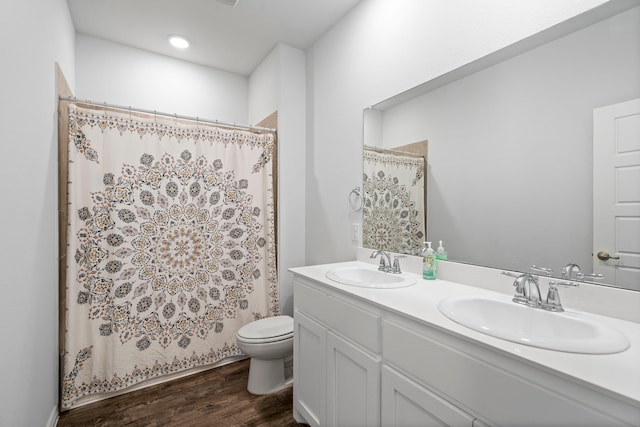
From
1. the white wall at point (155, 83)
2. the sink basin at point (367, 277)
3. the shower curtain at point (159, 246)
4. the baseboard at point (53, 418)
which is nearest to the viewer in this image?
the sink basin at point (367, 277)

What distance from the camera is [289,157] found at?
250cm

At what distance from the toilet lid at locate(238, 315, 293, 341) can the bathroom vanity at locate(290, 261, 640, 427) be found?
11.9 inches

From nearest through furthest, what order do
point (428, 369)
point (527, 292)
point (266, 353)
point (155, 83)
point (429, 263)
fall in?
point (428, 369) < point (527, 292) < point (429, 263) < point (266, 353) < point (155, 83)

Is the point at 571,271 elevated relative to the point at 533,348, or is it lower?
elevated

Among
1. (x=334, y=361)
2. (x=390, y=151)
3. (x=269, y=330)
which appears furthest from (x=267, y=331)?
(x=390, y=151)

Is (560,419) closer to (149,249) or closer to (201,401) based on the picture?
(201,401)

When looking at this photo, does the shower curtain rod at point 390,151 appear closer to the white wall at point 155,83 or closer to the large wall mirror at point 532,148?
the large wall mirror at point 532,148

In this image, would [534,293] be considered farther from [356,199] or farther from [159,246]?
[159,246]

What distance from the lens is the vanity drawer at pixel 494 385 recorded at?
0.60 m

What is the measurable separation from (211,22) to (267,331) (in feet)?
7.65

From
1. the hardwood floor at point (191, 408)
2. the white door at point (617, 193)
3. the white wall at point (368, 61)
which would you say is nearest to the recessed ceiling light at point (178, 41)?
the white wall at point (368, 61)

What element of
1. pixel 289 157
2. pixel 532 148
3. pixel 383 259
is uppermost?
pixel 289 157

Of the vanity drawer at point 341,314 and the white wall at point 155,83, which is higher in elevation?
the white wall at point 155,83

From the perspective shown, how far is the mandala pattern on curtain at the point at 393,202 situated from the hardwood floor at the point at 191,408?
3.87ft
